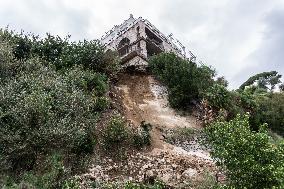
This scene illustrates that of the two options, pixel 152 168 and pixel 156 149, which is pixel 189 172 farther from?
pixel 156 149

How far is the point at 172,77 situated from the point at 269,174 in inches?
622

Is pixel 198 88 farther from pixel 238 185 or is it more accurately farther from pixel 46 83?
pixel 238 185

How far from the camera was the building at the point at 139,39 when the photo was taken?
44.9 meters

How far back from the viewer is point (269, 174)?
64.7ft

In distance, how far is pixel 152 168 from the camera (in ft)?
84.2

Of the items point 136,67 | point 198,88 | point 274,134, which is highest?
point 136,67

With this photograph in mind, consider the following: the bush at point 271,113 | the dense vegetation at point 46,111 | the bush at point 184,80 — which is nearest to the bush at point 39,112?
→ the dense vegetation at point 46,111

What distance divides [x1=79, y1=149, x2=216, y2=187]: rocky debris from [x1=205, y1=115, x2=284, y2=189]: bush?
11.8ft

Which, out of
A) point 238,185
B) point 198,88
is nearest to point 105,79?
point 198,88

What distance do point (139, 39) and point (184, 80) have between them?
12564 mm

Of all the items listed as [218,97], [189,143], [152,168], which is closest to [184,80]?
[218,97]

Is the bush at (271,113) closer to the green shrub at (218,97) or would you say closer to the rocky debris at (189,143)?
the green shrub at (218,97)

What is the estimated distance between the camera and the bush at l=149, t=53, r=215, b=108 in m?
33.6

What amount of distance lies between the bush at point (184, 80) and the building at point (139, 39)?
22.7 feet
